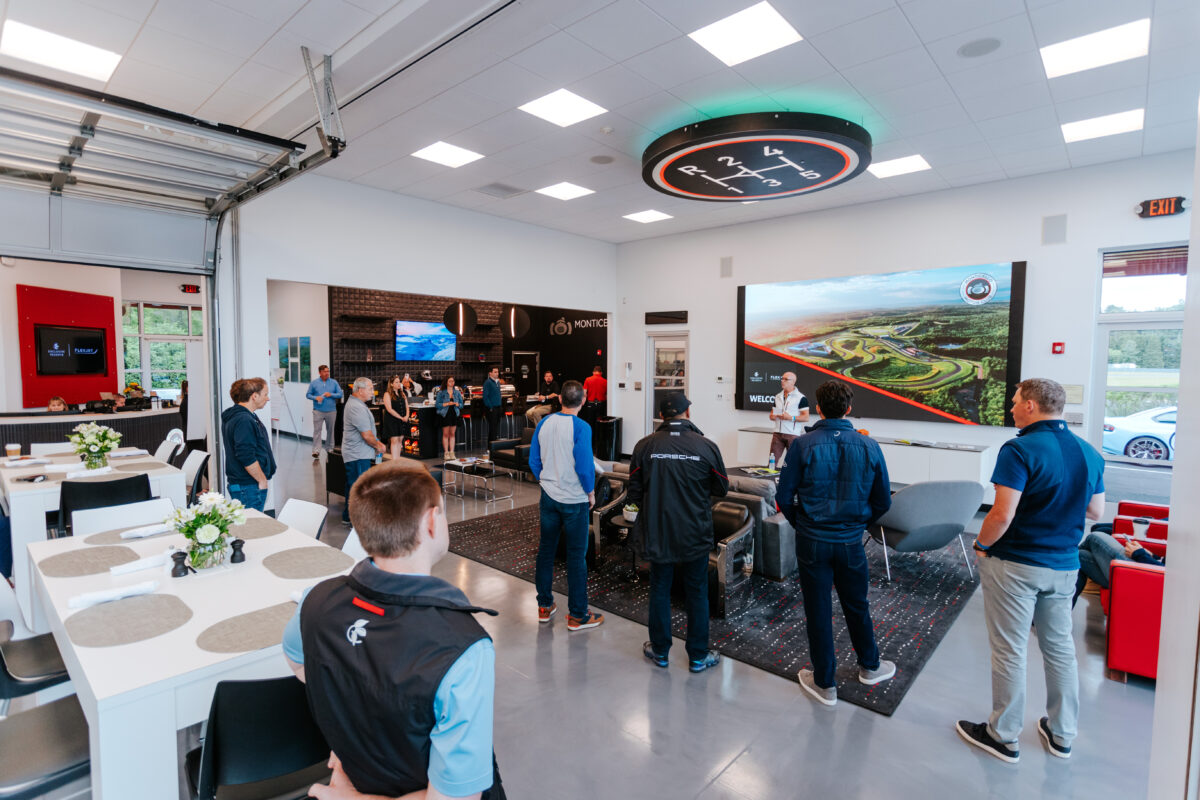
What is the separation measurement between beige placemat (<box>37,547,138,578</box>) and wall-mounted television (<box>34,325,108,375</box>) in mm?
8808

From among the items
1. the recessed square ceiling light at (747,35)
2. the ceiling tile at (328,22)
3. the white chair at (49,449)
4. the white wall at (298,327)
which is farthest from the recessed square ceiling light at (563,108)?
the white wall at (298,327)

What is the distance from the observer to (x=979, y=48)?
12.6ft

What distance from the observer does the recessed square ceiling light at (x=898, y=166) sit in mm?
5953

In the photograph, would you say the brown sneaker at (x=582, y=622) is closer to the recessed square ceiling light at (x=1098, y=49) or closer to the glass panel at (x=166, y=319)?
the recessed square ceiling light at (x=1098, y=49)

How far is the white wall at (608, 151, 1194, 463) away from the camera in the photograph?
5.93m

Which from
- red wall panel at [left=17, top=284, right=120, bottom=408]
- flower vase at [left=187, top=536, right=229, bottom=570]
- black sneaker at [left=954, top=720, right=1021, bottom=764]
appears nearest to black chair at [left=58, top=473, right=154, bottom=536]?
flower vase at [left=187, top=536, right=229, bottom=570]

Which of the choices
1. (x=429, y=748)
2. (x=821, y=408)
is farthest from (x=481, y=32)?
(x=429, y=748)

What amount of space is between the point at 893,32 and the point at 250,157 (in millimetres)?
4524

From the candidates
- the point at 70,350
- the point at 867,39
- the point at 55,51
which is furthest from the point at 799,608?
the point at 70,350

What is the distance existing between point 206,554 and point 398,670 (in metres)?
1.85

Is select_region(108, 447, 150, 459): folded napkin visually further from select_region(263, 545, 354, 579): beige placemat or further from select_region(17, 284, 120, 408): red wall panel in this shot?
select_region(17, 284, 120, 408): red wall panel

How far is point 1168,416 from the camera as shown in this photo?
587 cm

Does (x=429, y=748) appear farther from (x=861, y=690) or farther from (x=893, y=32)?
(x=893, y=32)

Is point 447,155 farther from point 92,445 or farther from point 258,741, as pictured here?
point 258,741
